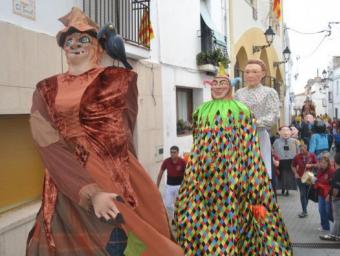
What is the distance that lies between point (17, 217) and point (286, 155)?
5.96 meters

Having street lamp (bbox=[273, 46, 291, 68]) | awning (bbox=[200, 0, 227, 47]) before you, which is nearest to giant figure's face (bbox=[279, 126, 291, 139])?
awning (bbox=[200, 0, 227, 47])

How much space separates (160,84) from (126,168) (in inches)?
277

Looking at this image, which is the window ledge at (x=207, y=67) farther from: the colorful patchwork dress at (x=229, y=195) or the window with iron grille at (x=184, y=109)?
the colorful patchwork dress at (x=229, y=195)

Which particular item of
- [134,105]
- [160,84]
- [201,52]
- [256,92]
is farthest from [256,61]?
[201,52]

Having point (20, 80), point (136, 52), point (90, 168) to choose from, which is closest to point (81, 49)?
point (90, 168)

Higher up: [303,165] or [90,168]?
[90,168]

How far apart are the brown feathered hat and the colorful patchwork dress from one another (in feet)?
4.52

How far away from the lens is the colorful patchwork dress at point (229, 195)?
3861mm

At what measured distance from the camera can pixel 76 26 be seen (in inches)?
115

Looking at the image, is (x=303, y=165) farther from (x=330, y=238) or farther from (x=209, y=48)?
(x=209, y=48)

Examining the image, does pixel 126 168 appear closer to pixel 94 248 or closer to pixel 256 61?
pixel 94 248

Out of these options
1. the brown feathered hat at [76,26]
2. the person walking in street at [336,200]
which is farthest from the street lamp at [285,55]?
the brown feathered hat at [76,26]

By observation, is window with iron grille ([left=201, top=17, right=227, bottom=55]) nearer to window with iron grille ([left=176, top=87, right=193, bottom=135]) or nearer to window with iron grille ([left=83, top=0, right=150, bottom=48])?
window with iron grille ([left=176, top=87, right=193, bottom=135])

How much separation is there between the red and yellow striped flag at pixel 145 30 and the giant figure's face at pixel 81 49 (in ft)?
19.9
